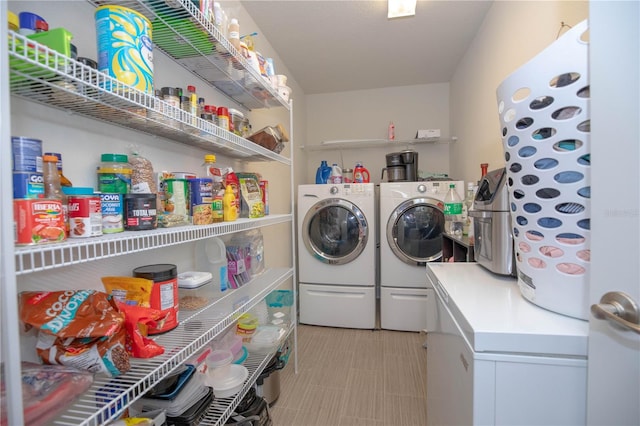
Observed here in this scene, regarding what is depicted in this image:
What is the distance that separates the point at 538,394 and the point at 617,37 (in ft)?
2.54

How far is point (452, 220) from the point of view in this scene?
6.77ft

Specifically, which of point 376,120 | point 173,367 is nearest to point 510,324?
point 173,367

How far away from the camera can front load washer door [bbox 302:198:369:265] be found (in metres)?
2.44

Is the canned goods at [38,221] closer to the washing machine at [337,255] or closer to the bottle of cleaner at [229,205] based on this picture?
the bottle of cleaner at [229,205]

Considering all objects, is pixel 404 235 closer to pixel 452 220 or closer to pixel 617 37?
pixel 452 220

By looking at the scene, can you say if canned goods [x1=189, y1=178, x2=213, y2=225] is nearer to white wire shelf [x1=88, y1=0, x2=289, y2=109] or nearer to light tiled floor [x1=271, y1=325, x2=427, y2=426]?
white wire shelf [x1=88, y1=0, x2=289, y2=109]

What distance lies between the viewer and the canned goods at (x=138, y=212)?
750mm

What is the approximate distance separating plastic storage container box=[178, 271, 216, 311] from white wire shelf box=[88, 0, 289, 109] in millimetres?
893

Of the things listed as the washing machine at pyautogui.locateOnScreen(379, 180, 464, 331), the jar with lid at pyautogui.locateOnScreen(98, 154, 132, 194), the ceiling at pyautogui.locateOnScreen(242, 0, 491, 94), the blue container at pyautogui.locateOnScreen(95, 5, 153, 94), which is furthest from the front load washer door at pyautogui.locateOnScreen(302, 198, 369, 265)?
the blue container at pyautogui.locateOnScreen(95, 5, 153, 94)

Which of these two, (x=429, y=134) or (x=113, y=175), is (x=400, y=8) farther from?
(x=113, y=175)

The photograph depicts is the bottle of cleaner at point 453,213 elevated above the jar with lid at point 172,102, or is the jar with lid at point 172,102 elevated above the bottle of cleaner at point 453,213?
the jar with lid at point 172,102

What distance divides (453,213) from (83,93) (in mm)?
1971

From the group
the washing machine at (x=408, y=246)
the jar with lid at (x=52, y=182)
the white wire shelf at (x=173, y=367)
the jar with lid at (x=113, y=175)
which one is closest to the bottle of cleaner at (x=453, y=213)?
the washing machine at (x=408, y=246)

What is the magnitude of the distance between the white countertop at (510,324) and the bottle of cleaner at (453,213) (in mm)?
1006
